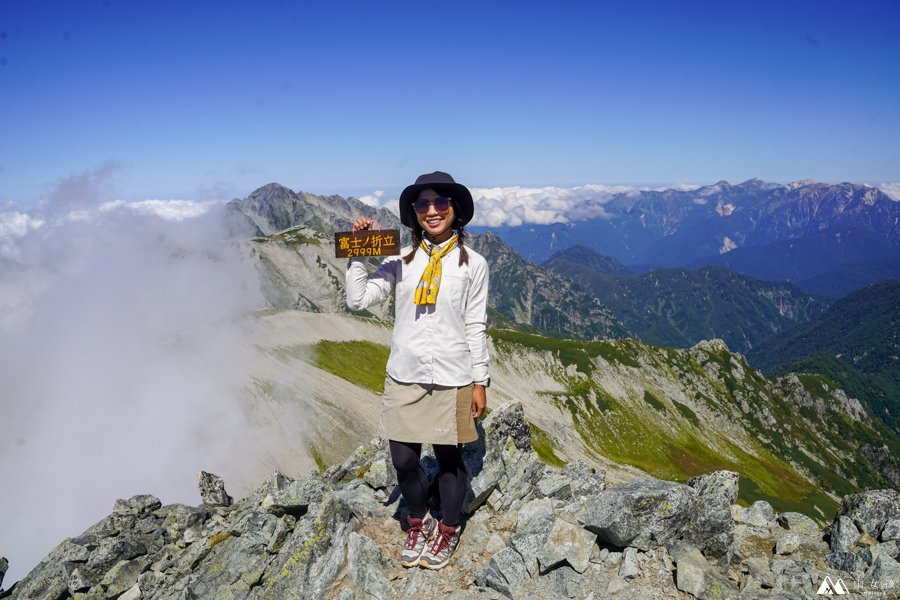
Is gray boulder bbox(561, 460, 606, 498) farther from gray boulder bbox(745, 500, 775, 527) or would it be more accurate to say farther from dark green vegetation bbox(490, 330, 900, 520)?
dark green vegetation bbox(490, 330, 900, 520)

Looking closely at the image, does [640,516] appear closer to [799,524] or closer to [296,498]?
[799,524]

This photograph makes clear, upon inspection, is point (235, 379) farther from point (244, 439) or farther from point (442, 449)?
point (442, 449)

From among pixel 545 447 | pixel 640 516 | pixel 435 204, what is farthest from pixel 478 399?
pixel 545 447

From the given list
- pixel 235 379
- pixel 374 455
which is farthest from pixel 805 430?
pixel 374 455

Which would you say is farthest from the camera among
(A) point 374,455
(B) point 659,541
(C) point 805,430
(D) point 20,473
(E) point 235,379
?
(C) point 805,430

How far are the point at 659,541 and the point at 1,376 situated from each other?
584 feet

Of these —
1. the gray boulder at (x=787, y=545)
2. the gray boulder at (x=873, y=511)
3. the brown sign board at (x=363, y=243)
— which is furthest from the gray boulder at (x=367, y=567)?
the gray boulder at (x=873, y=511)

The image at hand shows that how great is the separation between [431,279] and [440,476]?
382 cm

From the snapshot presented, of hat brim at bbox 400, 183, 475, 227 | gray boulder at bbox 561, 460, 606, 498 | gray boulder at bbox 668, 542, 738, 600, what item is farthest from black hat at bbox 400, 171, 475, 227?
gray boulder at bbox 561, 460, 606, 498

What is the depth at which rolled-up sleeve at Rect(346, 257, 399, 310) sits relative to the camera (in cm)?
859

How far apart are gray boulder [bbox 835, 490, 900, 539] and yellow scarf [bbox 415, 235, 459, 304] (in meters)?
11.3

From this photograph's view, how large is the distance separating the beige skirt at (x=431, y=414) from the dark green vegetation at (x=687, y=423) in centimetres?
13067

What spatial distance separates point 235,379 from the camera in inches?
3187

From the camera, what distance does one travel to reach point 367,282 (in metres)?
8.79
